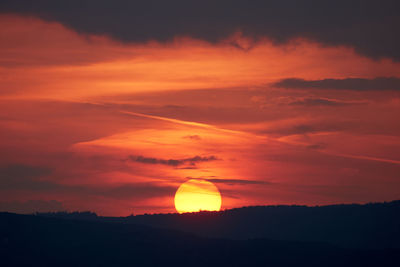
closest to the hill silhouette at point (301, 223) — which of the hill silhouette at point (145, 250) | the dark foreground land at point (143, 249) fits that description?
the dark foreground land at point (143, 249)

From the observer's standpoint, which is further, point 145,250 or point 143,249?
point 143,249

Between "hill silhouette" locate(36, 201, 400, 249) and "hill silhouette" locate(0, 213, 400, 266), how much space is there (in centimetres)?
2526

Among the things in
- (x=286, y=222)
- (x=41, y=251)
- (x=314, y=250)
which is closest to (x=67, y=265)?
(x=41, y=251)

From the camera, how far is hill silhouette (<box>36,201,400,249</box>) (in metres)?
144

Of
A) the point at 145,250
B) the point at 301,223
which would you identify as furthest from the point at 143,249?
the point at 301,223

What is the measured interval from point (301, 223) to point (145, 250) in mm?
46127

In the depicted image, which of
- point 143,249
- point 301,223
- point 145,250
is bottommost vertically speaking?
point 145,250

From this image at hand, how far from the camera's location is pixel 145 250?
118 metres

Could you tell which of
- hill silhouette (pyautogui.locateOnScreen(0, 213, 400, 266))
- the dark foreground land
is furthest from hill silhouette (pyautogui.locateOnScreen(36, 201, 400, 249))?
hill silhouette (pyautogui.locateOnScreen(0, 213, 400, 266))

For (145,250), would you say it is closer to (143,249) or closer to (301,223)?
(143,249)

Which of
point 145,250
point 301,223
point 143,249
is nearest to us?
point 145,250

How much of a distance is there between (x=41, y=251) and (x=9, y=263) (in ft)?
25.0

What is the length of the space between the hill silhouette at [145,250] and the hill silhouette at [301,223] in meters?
25.3

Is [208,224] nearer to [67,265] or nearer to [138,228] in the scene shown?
[138,228]
